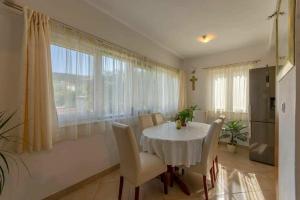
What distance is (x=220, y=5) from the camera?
239 centimetres

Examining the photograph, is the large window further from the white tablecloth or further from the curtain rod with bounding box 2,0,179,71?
the white tablecloth

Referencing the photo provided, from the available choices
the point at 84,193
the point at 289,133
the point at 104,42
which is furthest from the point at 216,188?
the point at 104,42

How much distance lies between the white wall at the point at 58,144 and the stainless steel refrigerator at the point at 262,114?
103 inches

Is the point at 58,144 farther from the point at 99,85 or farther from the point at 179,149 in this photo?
the point at 179,149

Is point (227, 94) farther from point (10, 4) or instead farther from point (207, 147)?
point (10, 4)

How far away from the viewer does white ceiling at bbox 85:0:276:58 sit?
7.84 feet

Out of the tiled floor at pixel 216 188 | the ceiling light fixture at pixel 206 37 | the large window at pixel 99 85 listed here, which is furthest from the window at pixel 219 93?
the tiled floor at pixel 216 188

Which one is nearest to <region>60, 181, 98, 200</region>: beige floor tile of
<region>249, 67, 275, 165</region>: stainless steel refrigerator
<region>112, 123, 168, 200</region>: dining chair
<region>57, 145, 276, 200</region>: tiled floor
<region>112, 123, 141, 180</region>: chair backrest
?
<region>57, 145, 276, 200</region>: tiled floor

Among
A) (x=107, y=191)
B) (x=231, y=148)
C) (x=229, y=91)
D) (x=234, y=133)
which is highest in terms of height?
(x=229, y=91)

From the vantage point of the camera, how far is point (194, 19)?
111 inches

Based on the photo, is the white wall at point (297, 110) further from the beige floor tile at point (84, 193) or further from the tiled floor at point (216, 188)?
the beige floor tile at point (84, 193)

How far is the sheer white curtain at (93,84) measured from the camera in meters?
2.09

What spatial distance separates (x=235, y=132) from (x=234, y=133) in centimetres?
3

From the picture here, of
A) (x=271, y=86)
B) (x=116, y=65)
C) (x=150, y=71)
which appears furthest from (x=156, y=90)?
(x=271, y=86)
